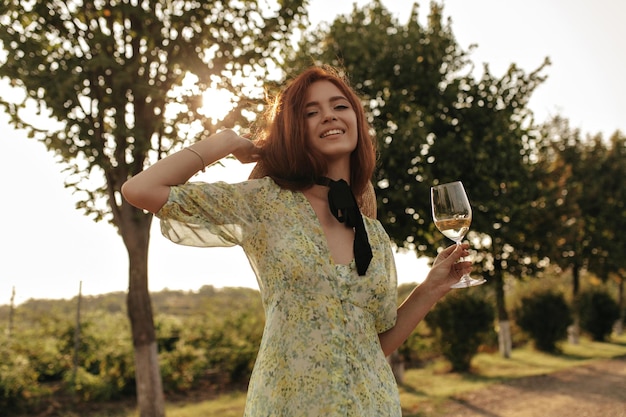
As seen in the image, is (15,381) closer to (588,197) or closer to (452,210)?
(452,210)

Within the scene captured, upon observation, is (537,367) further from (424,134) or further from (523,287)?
(424,134)

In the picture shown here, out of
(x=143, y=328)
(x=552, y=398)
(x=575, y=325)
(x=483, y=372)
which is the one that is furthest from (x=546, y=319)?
(x=143, y=328)

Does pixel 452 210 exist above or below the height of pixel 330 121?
below

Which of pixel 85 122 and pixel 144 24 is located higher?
pixel 144 24

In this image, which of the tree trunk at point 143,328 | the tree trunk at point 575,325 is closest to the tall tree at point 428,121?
the tree trunk at point 143,328

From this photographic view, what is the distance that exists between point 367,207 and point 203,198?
86cm

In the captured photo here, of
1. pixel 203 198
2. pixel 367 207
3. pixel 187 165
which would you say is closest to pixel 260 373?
pixel 203 198

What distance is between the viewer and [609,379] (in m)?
12.8

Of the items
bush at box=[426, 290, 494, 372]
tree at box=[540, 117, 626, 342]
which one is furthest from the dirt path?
tree at box=[540, 117, 626, 342]

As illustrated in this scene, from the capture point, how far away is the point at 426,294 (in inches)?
98.7

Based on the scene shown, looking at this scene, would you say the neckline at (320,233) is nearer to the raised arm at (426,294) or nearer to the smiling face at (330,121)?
the smiling face at (330,121)

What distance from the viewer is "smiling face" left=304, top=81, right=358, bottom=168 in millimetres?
2344

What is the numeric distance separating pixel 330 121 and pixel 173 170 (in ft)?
2.27

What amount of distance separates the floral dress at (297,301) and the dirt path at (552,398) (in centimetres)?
825
